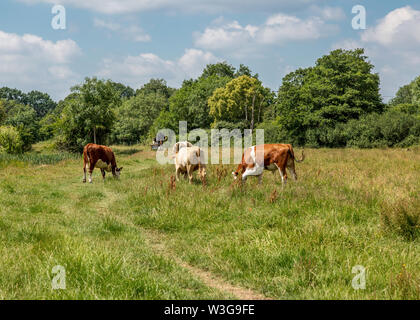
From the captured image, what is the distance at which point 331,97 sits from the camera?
35969 mm

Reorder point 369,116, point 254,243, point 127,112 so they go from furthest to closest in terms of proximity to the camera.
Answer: point 127,112, point 369,116, point 254,243

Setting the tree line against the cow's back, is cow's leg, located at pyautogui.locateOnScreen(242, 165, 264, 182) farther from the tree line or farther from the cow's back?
the tree line

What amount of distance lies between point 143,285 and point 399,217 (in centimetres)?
453

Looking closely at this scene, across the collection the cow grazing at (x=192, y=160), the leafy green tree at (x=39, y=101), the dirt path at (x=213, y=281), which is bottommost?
the dirt path at (x=213, y=281)

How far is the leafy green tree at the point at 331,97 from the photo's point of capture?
3581 cm

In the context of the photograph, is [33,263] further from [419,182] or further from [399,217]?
[419,182]

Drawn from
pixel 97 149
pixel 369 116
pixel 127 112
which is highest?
pixel 127 112

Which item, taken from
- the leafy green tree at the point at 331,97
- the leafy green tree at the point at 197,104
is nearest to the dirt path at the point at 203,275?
the leafy green tree at the point at 331,97

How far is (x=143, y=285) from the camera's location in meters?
3.90

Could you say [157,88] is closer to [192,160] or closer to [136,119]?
[136,119]

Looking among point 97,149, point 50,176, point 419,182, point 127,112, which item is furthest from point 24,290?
point 127,112

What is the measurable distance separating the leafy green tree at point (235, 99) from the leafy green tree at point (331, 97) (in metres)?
10.6

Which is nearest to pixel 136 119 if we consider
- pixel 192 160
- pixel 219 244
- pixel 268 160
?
pixel 192 160

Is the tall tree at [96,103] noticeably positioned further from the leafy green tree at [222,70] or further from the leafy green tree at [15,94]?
the leafy green tree at [15,94]
